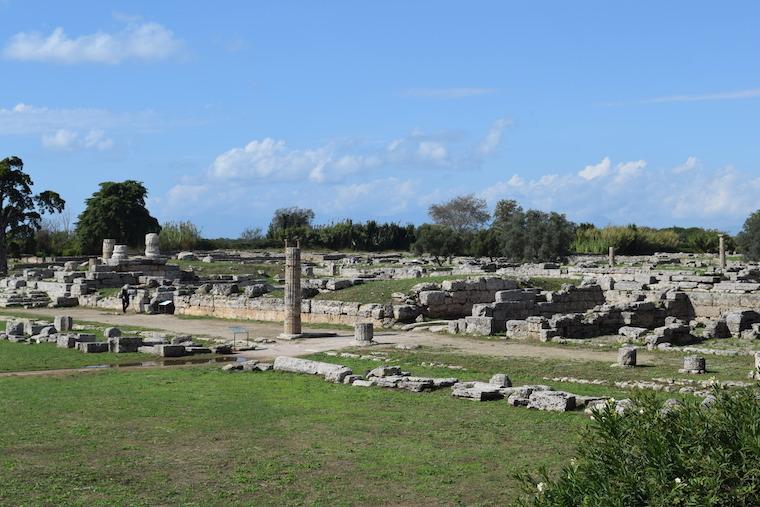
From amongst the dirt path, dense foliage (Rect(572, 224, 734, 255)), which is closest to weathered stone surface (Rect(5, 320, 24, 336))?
the dirt path

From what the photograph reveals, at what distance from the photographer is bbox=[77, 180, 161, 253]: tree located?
243 ft

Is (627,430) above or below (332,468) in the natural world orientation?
above

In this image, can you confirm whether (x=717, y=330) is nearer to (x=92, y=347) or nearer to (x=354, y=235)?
(x=92, y=347)

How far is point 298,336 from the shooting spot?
90.3ft

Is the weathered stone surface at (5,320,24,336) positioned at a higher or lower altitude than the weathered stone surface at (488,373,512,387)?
higher

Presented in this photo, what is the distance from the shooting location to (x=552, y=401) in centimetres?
1427

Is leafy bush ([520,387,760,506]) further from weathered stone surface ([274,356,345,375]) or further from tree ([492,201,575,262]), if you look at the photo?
tree ([492,201,575,262])

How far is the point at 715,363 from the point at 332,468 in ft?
38.6

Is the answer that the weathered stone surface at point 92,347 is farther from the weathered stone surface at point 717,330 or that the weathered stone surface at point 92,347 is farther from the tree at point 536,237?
the tree at point 536,237

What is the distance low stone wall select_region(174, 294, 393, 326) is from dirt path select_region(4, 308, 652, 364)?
928mm

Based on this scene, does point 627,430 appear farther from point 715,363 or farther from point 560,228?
point 560,228

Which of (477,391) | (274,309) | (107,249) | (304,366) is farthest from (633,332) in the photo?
(107,249)

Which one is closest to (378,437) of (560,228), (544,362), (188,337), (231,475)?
(231,475)

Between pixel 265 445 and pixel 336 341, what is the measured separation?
14.0 m
